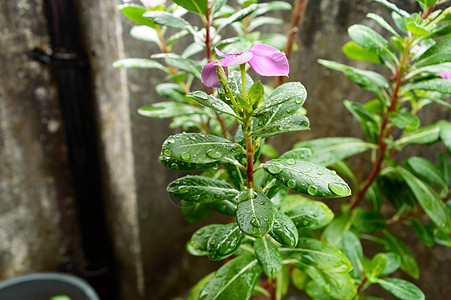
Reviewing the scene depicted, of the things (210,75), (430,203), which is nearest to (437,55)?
(430,203)

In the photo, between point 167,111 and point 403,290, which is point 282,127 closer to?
point 167,111

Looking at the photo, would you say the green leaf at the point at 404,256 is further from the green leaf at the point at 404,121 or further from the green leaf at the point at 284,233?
the green leaf at the point at 284,233

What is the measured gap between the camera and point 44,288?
1.34m

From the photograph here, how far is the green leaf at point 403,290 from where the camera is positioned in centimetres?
68

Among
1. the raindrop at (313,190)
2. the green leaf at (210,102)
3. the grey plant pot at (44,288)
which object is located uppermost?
the green leaf at (210,102)

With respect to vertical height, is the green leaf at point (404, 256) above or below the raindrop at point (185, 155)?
below

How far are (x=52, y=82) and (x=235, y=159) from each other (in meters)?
1.11

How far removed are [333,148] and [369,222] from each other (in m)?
0.28

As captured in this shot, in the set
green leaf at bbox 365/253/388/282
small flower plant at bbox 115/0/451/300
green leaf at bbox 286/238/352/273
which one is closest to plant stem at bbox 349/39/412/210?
small flower plant at bbox 115/0/451/300

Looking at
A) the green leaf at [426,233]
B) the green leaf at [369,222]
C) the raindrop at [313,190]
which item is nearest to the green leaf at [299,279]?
the green leaf at [369,222]

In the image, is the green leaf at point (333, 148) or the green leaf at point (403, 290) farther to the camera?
the green leaf at point (333, 148)

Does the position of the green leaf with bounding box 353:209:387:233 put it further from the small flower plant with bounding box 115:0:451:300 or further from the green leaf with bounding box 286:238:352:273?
the green leaf with bounding box 286:238:352:273

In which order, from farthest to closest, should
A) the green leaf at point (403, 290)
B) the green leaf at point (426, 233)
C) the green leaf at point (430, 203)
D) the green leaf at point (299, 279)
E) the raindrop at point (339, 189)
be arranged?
the green leaf at point (299, 279)
the green leaf at point (426, 233)
the green leaf at point (430, 203)
the green leaf at point (403, 290)
the raindrop at point (339, 189)

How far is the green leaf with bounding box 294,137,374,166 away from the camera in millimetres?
879
